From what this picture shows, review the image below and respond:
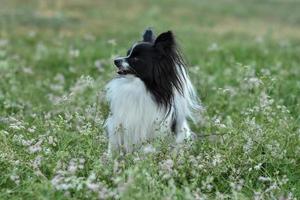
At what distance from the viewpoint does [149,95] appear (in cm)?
549

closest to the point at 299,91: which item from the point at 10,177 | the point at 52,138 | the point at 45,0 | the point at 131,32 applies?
the point at 52,138

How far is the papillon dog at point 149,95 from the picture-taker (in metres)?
5.40

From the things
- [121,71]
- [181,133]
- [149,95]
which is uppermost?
[121,71]

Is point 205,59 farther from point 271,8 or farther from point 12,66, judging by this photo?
point 271,8

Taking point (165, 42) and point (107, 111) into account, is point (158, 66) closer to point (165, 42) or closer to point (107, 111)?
point (165, 42)

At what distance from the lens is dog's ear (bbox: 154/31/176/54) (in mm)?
5332

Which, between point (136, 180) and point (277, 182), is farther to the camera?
point (277, 182)

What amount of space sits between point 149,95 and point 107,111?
33.8 inches

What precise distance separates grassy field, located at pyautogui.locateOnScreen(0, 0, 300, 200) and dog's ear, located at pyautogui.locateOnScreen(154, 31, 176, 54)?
0.60 meters

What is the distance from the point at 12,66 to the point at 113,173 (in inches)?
196

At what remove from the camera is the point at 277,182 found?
4820mm

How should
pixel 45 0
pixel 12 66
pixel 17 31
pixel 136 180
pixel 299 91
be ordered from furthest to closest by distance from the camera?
pixel 45 0
pixel 17 31
pixel 12 66
pixel 299 91
pixel 136 180

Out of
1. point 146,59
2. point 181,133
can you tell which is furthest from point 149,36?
point 181,133

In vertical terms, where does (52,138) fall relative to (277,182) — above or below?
above
